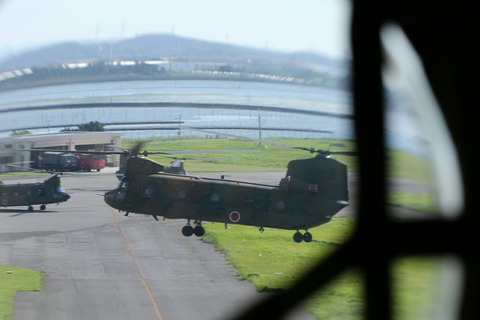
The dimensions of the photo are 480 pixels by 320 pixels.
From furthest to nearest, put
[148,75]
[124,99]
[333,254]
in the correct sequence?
[124,99] → [148,75] → [333,254]

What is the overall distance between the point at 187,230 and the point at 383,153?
189 inches

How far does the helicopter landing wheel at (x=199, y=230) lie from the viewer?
5.32m

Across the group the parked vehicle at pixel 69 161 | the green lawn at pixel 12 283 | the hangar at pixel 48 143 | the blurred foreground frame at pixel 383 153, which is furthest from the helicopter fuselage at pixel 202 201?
the blurred foreground frame at pixel 383 153

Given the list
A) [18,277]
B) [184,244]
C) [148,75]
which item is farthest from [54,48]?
[184,244]

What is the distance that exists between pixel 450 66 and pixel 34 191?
422cm

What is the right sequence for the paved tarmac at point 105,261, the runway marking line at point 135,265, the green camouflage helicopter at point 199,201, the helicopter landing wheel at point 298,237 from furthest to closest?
1. the green camouflage helicopter at point 199,201
2. the helicopter landing wheel at point 298,237
3. the runway marking line at point 135,265
4. the paved tarmac at point 105,261

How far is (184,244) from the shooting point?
548cm

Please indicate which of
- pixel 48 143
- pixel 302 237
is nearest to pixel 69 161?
pixel 48 143

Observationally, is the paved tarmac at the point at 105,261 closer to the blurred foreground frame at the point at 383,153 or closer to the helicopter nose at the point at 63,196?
the helicopter nose at the point at 63,196

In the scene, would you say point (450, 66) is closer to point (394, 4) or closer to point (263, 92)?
point (394, 4)

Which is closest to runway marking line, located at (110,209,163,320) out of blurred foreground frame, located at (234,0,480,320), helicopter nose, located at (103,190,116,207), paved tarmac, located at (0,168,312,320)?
paved tarmac, located at (0,168,312,320)

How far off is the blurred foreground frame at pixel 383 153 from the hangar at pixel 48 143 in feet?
2.76

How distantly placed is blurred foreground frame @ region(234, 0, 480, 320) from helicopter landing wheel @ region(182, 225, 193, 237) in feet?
15.4

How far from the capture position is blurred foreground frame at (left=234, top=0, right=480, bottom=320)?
2.76 ft
